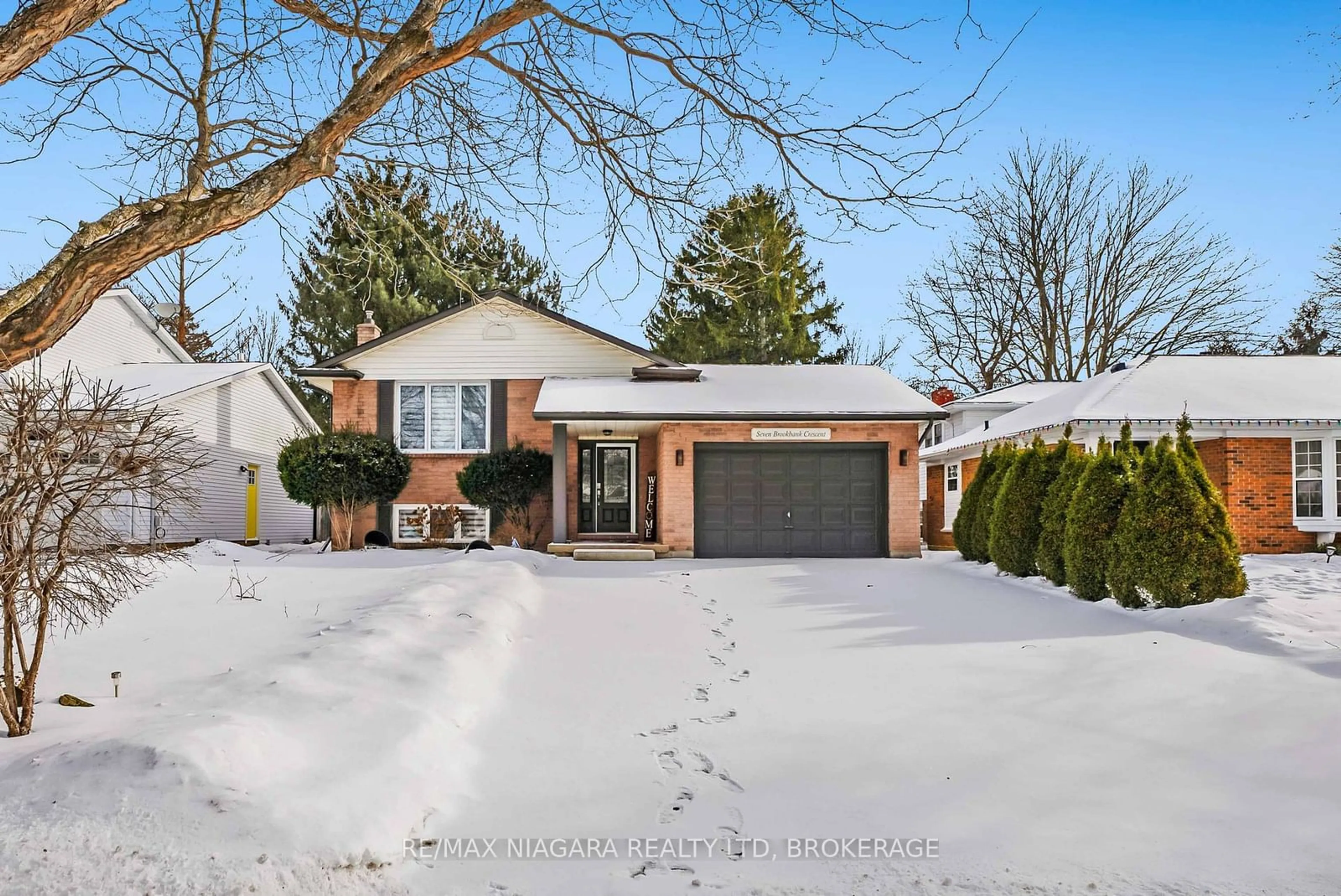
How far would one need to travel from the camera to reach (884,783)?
13.0 feet

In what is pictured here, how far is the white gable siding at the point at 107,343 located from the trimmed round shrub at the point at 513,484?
10231 millimetres

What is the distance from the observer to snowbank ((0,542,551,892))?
2.87 m

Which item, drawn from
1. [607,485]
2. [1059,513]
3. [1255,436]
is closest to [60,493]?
[1059,513]

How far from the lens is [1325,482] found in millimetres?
16734

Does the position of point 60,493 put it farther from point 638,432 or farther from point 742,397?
point 638,432

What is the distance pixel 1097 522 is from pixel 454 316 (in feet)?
44.2

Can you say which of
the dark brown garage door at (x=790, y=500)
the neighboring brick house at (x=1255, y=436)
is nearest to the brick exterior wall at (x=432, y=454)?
the dark brown garage door at (x=790, y=500)

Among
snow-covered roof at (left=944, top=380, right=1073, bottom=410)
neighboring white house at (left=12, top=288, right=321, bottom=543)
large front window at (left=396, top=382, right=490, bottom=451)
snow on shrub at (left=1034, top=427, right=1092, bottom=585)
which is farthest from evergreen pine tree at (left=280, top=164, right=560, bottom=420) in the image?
snow-covered roof at (left=944, top=380, right=1073, bottom=410)

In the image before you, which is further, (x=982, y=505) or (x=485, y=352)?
(x=485, y=352)

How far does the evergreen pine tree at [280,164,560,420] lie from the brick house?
5.07 ft

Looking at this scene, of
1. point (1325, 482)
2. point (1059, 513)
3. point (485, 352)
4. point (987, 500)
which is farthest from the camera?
point (485, 352)

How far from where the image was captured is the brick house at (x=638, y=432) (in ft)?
52.6

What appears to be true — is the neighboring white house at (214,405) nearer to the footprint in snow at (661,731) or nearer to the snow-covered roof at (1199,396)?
the footprint in snow at (661,731)

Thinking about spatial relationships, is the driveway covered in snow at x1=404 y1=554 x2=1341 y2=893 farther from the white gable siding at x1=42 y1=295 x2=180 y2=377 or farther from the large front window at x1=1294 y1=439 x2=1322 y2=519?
the white gable siding at x1=42 y1=295 x2=180 y2=377
